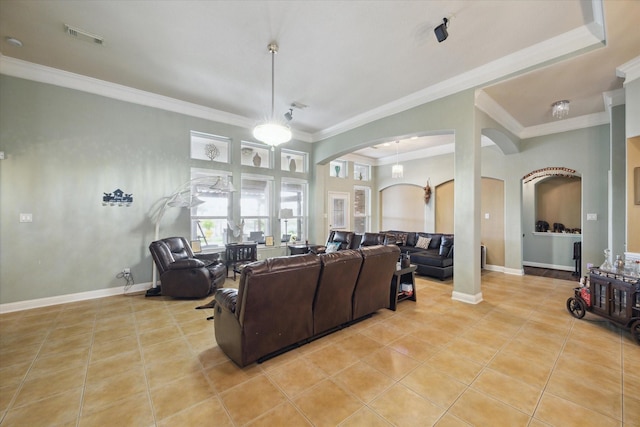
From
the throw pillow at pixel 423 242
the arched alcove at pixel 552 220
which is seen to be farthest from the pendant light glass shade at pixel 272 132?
the arched alcove at pixel 552 220

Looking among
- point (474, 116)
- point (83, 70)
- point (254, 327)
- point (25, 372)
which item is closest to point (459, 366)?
point (254, 327)

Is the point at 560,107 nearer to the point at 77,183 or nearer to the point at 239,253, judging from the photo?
the point at 239,253

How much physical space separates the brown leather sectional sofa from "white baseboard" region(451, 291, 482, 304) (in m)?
1.83

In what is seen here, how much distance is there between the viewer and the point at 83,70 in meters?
3.86

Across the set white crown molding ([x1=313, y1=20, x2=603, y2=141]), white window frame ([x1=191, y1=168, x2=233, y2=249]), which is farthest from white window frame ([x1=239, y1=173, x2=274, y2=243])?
white crown molding ([x1=313, y1=20, x2=603, y2=141])

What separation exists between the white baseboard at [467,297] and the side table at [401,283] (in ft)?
2.26

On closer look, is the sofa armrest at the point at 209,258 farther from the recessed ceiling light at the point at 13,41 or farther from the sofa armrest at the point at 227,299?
the recessed ceiling light at the point at 13,41

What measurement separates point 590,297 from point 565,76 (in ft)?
9.65

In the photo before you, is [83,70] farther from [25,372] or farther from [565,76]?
[565,76]

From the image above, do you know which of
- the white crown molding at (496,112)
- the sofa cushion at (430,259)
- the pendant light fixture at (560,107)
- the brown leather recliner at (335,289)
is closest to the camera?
the brown leather recliner at (335,289)

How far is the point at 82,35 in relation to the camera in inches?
121

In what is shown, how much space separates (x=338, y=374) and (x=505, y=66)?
14.1ft

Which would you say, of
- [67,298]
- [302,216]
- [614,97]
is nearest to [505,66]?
[614,97]

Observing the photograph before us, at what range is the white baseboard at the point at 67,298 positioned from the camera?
3.59 meters
